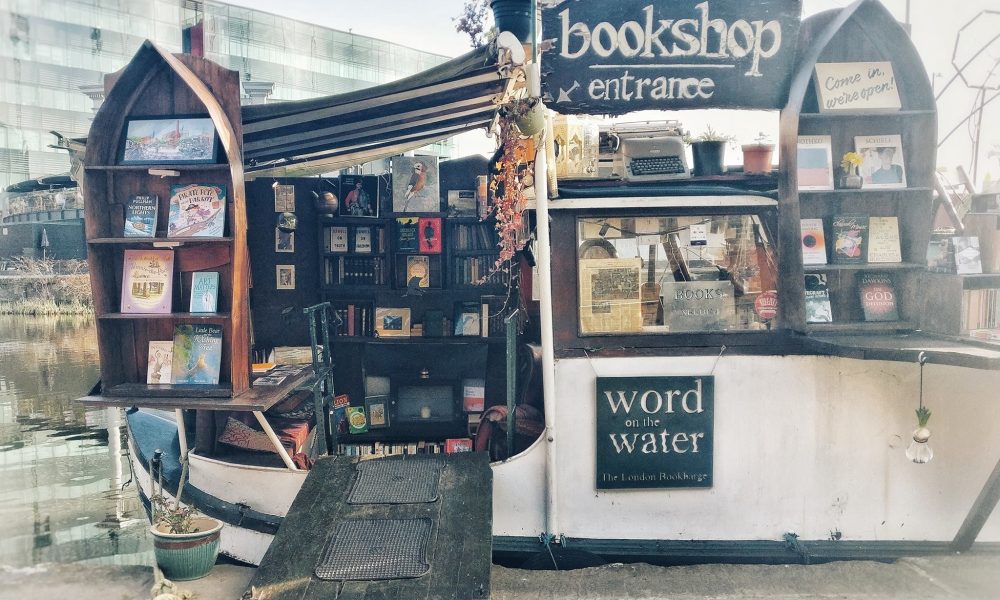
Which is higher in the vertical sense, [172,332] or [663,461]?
[172,332]

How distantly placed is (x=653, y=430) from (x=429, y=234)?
3.16m

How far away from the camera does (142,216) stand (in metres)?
4.25

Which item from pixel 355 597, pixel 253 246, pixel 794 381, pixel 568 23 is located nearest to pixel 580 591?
pixel 355 597

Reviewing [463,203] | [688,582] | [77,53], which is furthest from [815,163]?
[77,53]

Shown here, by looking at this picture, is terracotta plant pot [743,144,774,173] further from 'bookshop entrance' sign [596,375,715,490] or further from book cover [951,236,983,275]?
'bookshop entrance' sign [596,375,715,490]

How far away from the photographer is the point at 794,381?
169 inches

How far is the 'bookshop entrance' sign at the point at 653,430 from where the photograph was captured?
4.23 metres

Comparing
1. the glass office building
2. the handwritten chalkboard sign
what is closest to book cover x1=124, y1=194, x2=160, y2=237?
the handwritten chalkboard sign

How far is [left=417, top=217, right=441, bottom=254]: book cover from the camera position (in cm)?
659

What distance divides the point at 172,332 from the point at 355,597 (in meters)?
2.16

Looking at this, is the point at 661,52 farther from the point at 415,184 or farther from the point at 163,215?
the point at 163,215

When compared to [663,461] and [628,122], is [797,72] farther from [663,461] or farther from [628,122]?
[663,461]

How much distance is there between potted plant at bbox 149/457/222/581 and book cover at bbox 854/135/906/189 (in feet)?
14.7

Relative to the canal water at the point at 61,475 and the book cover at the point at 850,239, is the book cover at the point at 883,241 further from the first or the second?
the canal water at the point at 61,475
